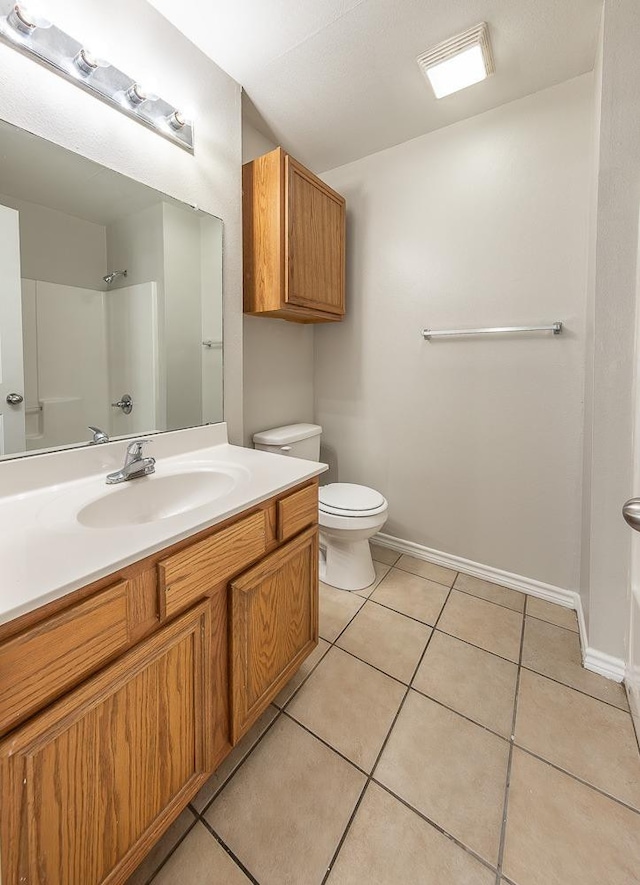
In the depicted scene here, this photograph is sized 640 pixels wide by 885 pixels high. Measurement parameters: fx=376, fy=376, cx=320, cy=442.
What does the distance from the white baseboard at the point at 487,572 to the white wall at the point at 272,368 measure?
38.2 inches

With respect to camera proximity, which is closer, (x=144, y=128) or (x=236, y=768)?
(x=236, y=768)

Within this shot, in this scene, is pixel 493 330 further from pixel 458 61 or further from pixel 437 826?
pixel 437 826

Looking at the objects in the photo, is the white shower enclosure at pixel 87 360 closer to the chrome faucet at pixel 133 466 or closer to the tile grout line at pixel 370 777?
the chrome faucet at pixel 133 466

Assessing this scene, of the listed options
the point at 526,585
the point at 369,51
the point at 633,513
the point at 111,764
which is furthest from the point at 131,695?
the point at 369,51

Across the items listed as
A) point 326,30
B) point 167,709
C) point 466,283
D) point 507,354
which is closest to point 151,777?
point 167,709

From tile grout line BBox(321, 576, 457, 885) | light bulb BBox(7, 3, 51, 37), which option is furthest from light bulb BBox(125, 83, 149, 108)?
tile grout line BBox(321, 576, 457, 885)

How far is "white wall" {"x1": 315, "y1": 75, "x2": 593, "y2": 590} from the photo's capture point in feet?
5.38

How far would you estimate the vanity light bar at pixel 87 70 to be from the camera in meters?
0.96

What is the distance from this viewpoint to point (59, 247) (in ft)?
3.45

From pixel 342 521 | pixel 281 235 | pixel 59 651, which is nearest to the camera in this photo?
pixel 59 651

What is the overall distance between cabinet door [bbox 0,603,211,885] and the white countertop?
0.66 feet

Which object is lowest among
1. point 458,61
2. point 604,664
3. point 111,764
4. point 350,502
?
point 604,664

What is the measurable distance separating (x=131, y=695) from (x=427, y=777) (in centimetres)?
85

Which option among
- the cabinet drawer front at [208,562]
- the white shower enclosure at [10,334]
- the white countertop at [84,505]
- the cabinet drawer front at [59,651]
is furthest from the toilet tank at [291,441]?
the cabinet drawer front at [59,651]
